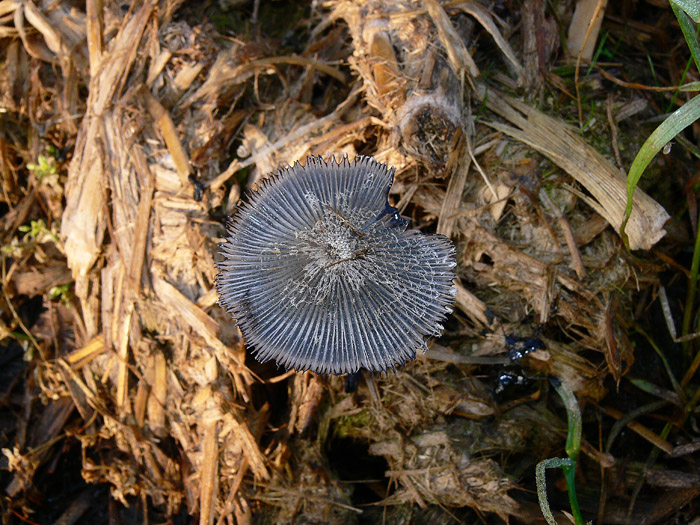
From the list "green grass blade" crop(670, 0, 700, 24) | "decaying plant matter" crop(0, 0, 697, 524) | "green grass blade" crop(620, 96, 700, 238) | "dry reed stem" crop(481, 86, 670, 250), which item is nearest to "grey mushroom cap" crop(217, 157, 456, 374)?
"decaying plant matter" crop(0, 0, 697, 524)

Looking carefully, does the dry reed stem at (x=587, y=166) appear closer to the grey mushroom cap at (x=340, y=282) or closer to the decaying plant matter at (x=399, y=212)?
the decaying plant matter at (x=399, y=212)

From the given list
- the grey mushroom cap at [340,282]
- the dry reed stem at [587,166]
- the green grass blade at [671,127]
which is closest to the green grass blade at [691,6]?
the green grass blade at [671,127]

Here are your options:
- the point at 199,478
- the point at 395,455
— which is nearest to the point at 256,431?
the point at 199,478

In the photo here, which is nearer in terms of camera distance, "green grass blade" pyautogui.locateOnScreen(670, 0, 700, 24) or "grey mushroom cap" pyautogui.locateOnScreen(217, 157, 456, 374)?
"green grass blade" pyautogui.locateOnScreen(670, 0, 700, 24)

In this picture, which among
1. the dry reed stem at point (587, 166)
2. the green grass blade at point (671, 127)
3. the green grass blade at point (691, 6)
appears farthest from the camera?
the dry reed stem at point (587, 166)

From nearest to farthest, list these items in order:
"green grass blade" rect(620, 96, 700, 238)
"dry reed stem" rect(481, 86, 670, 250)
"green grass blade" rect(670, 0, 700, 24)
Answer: "green grass blade" rect(670, 0, 700, 24)
"green grass blade" rect(620, 96, 700, 238)
"dry reed stem" rect(481, 86, 670, 250)

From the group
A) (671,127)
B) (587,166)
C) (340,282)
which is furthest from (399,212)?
(671,127)

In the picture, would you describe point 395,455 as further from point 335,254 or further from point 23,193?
point 23,193

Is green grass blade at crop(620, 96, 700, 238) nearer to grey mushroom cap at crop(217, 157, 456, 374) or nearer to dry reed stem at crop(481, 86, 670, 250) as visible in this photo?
dry reed stem at crop(481, 86, 670, 250)
